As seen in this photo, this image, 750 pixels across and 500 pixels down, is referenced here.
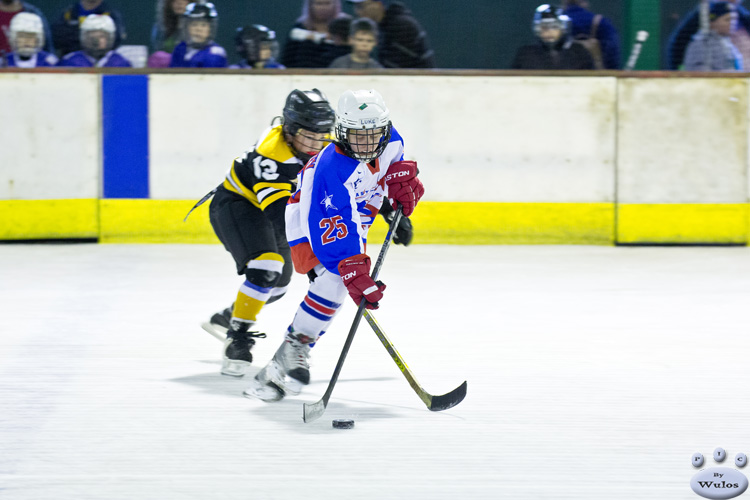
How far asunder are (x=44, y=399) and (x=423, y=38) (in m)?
4.72

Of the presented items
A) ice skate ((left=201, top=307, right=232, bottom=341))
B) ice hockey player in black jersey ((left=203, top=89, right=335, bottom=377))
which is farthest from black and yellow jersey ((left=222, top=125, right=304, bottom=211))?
ice skate ((left=201, top=307, right=232, bottom=341))

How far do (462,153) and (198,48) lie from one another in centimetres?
202

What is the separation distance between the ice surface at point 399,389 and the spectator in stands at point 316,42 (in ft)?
5.88

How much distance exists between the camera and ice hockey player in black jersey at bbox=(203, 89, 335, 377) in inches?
158

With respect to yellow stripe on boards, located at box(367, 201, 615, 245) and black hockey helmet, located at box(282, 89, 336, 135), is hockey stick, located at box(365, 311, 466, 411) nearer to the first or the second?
black hockey helmet, located at box(282, 89, 336, 135)

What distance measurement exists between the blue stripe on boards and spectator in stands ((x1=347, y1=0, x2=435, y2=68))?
65.9 inches

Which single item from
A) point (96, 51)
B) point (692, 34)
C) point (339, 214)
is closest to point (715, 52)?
point (692, 34)

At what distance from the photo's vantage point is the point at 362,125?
11.2 feet

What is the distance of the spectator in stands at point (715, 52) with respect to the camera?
7531 millimetres

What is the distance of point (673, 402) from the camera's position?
144 inches

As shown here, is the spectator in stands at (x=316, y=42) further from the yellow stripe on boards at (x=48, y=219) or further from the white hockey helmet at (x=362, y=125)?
the white hockey helmet at (x=362, y=125)

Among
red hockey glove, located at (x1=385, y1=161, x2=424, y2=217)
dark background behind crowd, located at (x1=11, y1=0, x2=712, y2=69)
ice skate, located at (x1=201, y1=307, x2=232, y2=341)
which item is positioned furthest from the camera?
dark background behind crowd, located at (x1=11, y1=0, x2=712, y2=69)

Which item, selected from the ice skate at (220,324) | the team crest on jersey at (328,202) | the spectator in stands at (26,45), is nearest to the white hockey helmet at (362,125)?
the team crest on jersey at (328,202)

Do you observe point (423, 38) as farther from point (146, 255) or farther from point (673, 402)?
point (673, 402)
